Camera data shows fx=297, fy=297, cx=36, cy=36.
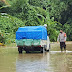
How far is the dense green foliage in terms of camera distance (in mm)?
40406

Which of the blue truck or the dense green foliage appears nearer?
the blue truck

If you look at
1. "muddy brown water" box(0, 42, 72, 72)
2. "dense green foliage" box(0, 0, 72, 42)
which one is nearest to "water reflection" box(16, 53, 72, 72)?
"muddy brown water" box(0, 42, 72, 72)

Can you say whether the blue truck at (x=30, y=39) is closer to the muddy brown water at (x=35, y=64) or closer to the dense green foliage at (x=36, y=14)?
the muddy brown water at (x=35, y=64)

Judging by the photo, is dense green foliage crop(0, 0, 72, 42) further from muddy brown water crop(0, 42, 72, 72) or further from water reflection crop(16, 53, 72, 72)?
water reflection crop(16, 53, 72, 72)

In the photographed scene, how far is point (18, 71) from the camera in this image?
11586 mm

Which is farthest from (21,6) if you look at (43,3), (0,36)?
(0,36)

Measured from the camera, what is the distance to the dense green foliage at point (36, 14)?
40406 millimetres

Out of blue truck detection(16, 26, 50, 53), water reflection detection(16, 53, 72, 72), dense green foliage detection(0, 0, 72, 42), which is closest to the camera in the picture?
water reflection detection(16, 53, 72, 72)

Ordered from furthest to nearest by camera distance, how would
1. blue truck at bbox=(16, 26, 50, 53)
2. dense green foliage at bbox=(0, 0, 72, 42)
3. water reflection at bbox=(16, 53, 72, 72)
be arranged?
dense green foliage at bbox=(0, 0, 72, 42) < blue truck at bbox=(16, 26, 50, 53) < water reflection at bbox=(16, 53, 72, 72)

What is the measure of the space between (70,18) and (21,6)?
34.0ft

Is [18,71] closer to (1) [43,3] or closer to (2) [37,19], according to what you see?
(2) [37,19]

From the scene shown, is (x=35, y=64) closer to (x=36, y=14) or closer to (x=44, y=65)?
(x=44, y=65)

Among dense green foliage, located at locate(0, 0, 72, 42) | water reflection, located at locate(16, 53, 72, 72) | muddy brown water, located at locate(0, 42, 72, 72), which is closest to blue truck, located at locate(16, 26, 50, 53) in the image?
muddy brown water, located at locate(0, 42, 72, 72)

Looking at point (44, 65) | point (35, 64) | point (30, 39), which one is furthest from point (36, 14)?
point (44, 65)
